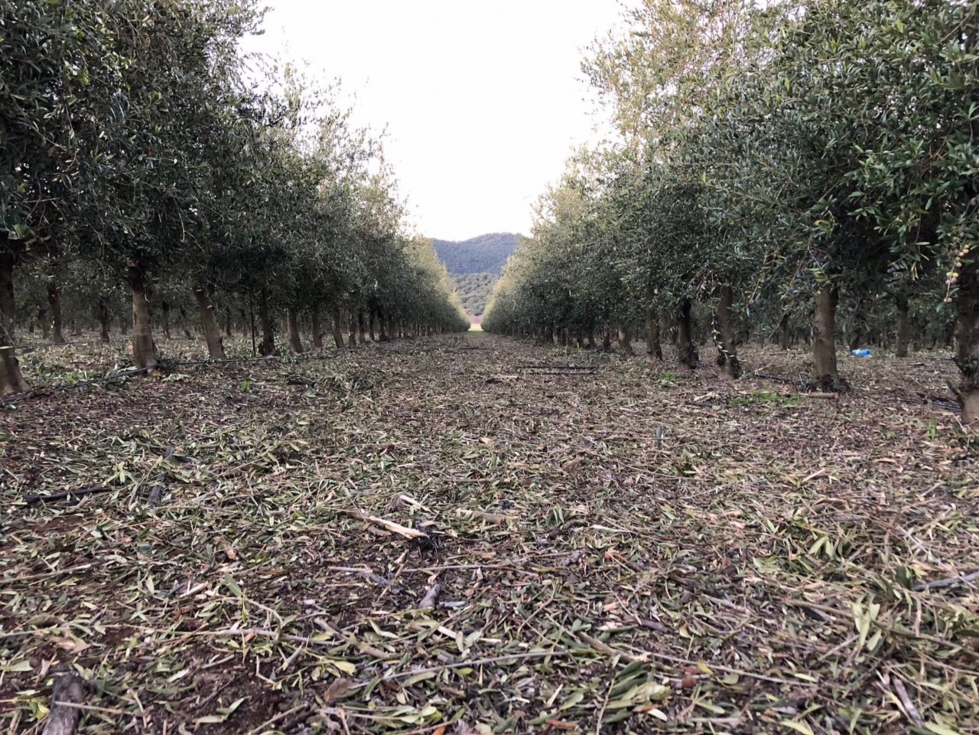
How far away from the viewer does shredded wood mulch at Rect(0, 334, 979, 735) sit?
277cm

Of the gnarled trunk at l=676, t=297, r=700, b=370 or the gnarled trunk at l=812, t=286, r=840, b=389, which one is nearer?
the gnarled trunk at l=812, t=286, r=840, b=389

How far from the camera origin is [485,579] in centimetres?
406

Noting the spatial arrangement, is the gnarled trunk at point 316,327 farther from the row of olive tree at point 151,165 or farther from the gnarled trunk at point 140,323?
the gnarled trunk at point 140,323

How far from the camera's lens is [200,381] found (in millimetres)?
12984

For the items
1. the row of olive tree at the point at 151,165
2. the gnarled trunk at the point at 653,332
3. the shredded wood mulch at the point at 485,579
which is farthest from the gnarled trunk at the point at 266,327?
the gnarled trunk at the point at 653,332

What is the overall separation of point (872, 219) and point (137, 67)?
536 inches

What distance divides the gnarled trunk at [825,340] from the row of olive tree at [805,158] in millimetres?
36

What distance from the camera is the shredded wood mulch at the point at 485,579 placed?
2768 millimetres

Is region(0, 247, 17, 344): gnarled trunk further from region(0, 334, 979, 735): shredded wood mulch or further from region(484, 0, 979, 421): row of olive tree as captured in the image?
region(484, 0, 979, 421): row of olive tree

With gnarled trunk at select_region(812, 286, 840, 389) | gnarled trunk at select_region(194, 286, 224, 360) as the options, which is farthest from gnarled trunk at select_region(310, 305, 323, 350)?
gnarled trunk at select_region(812, 286, 840, 389)

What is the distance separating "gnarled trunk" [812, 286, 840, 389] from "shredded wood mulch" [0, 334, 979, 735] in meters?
4.55


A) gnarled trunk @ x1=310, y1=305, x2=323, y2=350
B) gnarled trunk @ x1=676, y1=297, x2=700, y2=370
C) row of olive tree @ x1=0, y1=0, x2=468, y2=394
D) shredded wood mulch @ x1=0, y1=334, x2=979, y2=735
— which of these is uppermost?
row of olive tree @ x1=0, y1=0, x2=468, y2=394

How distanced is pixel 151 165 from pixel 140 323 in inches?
243

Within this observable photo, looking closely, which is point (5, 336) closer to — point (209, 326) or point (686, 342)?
point (209, 326)
